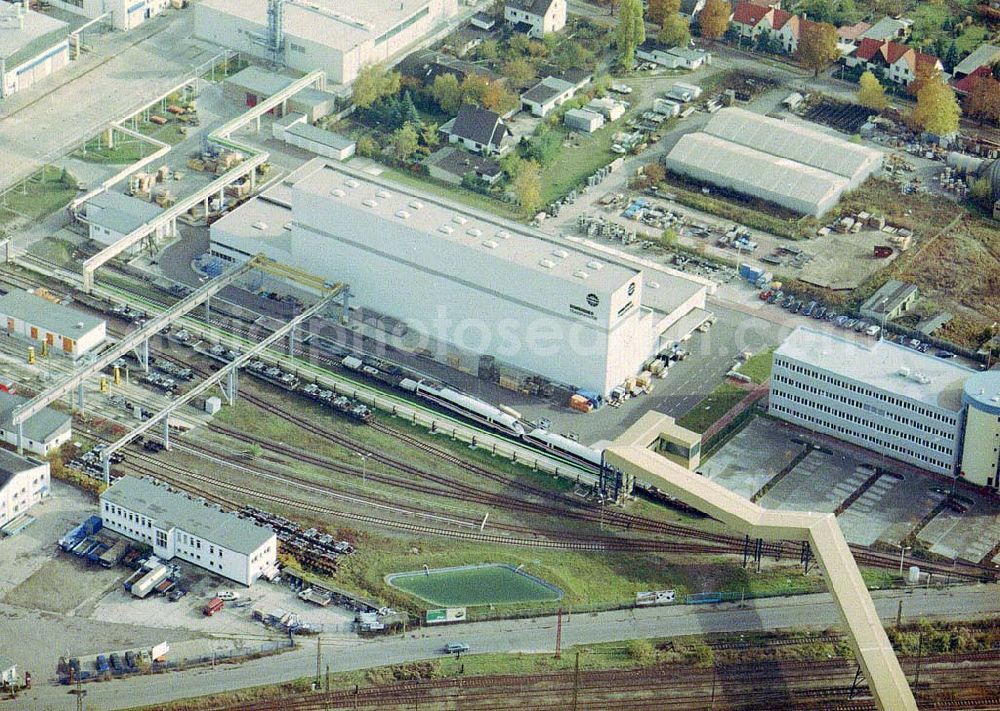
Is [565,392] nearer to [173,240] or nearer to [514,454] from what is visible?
[514,454]

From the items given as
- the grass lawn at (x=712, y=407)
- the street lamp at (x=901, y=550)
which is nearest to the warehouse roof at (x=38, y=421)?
the grass lawn at (x=712, y=407)

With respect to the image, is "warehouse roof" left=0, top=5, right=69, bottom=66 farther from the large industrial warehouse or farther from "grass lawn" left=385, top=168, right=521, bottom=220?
the large industrial warehouse

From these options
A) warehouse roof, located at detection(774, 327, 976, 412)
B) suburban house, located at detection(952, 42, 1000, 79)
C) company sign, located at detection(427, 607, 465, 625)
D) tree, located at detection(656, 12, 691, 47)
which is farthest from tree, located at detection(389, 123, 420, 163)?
company sign, located at detection(427, 607, 465, 625)

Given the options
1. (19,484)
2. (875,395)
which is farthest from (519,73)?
(19,484)

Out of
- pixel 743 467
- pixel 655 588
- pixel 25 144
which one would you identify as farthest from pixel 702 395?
pixel 25 144

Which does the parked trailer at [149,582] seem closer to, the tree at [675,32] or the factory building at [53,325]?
the factory building at [53,325]
